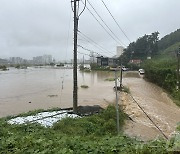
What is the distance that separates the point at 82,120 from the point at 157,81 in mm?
22391

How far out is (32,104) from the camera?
18.8 meters

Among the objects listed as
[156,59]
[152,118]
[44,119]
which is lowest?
[152,118]

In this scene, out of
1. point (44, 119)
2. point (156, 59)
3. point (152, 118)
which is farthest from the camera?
point (156, 59)

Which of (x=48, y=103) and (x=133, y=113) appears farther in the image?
(x=48, y=103)

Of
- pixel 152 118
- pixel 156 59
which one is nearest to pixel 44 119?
pixel 152 118

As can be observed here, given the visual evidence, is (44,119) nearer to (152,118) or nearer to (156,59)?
(152,118)

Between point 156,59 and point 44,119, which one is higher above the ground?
point 156,59

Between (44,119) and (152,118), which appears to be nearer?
(44,119)

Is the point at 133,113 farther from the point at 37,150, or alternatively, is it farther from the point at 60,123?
the point at 37,150

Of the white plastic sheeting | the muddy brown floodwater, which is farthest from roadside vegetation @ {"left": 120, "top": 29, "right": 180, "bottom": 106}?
the white plastic sheeting

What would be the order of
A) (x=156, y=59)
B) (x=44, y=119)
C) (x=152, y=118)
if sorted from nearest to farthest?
1. (x=44, y=119)
2. (x=152, y=118)
3. (x=156, y=59)

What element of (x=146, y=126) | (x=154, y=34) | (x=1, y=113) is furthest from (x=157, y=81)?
(x=154, y=34)

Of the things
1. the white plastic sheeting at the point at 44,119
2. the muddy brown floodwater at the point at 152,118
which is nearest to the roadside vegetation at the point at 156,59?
the muddy brown floodwater at the point at 152,118

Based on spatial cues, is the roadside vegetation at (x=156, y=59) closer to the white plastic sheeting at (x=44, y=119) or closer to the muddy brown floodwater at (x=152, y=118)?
the muddy brown floodwater at (x=152, y=118)
